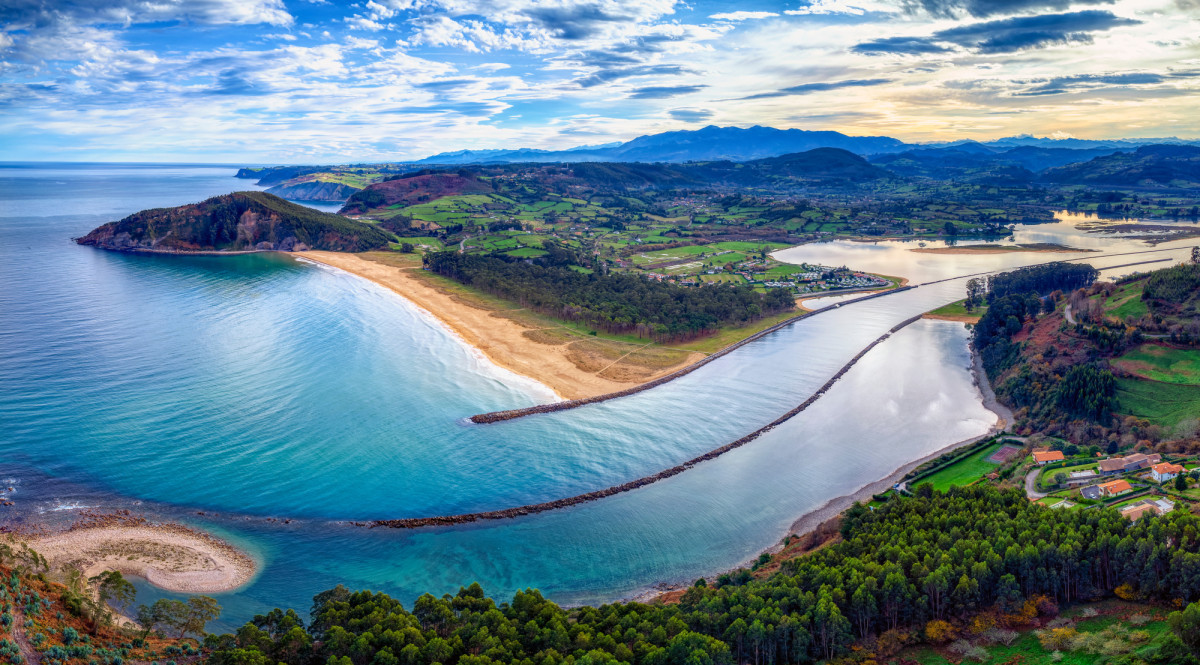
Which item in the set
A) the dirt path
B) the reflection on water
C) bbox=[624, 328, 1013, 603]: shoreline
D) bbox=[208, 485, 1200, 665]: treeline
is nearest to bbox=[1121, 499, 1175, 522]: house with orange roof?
bbox=[208, 485, 1200, 665]: treeline

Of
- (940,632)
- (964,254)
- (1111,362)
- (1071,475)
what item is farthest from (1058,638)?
(964,254)

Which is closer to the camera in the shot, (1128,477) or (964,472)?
(1128,477)

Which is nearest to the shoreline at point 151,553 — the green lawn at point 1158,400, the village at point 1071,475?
the village at point 1071,475

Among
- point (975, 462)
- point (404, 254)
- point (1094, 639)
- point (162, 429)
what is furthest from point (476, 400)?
point (404, 254)

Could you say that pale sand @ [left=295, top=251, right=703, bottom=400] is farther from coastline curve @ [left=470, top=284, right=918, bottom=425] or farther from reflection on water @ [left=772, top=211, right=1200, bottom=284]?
reflection on water @ [left=772, top=211, right=1200, bottom=284]

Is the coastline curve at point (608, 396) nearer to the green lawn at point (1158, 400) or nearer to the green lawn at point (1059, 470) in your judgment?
the green lawn at point (1059, 470)

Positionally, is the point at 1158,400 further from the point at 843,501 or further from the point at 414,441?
the point at 414,441

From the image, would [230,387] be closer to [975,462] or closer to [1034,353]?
[975,462]
